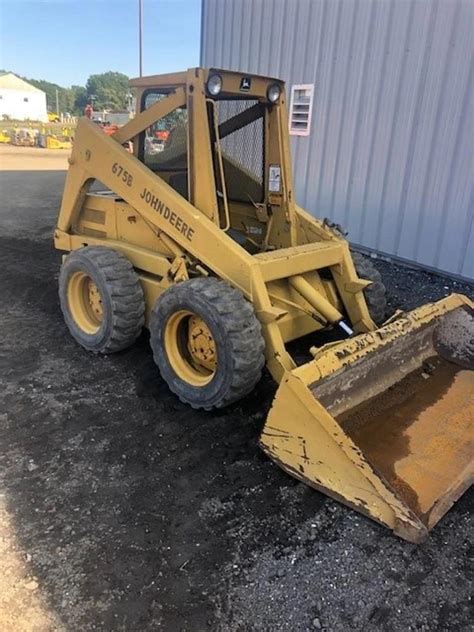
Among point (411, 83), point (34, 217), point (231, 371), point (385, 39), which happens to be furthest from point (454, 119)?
point (34, 217)

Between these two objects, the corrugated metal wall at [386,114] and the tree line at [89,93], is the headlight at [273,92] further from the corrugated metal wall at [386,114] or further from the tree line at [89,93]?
the tree line at [89,93]

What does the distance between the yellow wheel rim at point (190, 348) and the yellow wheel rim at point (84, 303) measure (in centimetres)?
108

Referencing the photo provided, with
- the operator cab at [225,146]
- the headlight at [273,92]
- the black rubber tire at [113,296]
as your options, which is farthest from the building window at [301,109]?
the black rubber tire at [113,296]

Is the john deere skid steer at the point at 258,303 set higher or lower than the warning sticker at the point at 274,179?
lower

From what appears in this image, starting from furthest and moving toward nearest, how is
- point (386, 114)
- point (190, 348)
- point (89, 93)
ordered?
1. point (89, 93)
2. point (386, 114)
3. point (190, 348)

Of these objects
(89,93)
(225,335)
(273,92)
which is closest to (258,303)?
(225,335)

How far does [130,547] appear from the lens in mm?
2605

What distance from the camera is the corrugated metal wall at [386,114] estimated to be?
251 inches

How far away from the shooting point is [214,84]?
3740mm

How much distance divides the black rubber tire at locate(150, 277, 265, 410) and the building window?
555 cm

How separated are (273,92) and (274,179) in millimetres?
690

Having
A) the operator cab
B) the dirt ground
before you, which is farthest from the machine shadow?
the operator cab

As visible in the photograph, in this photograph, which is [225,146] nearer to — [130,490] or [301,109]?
[130,490]

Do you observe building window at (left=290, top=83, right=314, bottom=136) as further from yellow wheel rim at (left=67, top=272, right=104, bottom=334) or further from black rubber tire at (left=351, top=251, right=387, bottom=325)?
yellow wheel rim at (left=67, top=272, right=104, bottom=334)
